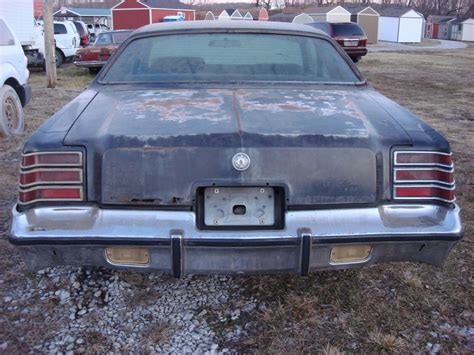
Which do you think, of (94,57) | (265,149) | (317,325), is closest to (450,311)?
(317,325)

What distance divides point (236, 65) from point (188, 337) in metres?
1.80

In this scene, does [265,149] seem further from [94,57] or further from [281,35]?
[94,57]

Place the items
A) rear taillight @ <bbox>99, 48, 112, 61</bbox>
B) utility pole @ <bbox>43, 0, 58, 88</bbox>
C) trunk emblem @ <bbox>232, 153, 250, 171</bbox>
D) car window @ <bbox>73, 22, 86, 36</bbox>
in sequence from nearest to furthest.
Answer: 1. trunk emblem @ <bbox>232, 153, 250, 171</bbox>
2. utility pole @ <bbox>43, 0, 58, 88</bbox>
3. rear taillight @ <bbox>99, 48, 112, 61</bbox>
4. car window @ <bbox>73, 22, 86, 36</bbox>

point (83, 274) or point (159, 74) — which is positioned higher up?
point (159, 74)

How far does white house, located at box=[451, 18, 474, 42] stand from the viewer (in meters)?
55.1

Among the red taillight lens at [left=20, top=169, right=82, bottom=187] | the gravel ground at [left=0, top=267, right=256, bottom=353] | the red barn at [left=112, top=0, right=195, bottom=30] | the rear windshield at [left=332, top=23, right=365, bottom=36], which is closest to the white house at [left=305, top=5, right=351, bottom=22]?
the red barn at [left=112, top=0, right=195, bottom=30]

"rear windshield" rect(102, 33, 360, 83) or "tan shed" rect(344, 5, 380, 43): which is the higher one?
"rear windshield" rect(102, 33, 360, 83)

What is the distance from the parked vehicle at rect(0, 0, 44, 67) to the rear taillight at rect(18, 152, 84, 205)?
10.00 metres

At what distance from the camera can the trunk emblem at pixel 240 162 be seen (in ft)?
7.54

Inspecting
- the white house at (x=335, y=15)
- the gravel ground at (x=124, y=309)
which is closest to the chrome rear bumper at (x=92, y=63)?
the gravel ground at (x=124, y=309)

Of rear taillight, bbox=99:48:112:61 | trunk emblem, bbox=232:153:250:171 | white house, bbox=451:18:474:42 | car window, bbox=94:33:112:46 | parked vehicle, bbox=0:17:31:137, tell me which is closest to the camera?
trunk emblem, bbox=232:153:250:171

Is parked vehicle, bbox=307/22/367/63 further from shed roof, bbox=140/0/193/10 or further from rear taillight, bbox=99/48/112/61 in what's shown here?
shed roof, bbox=140/0/193/10

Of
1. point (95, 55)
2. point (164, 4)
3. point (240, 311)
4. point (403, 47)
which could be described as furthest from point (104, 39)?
point (164, 4)

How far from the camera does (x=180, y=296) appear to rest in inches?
114
